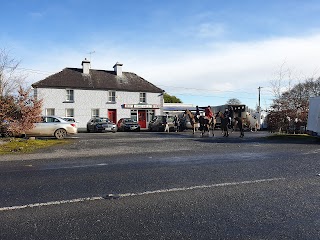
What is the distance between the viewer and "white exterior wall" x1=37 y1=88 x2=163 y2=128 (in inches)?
1458

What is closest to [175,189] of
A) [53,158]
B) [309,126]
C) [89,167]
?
[89,167]

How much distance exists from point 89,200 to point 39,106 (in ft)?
38.8

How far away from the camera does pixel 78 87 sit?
3828cm

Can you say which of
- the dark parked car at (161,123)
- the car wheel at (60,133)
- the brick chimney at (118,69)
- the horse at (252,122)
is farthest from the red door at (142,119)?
the car wheel at (60,133)

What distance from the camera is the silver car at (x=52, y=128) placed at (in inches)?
744

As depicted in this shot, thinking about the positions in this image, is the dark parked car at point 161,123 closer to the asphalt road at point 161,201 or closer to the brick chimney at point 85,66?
the brick chimney at point 85,66

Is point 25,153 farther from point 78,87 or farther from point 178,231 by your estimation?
point 78,87

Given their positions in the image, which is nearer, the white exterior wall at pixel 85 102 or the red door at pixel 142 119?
the white exterior wall at pixel 85 102

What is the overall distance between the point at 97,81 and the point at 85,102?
349 cm

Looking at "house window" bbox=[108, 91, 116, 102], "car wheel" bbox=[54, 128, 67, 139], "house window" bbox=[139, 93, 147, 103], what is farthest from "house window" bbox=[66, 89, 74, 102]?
"car wheel" bbox=[54, 128, 67, 139]

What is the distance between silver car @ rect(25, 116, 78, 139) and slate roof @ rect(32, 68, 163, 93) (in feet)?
62.1

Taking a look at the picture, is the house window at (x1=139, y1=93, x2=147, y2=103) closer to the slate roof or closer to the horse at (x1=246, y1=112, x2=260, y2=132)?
the slate roof

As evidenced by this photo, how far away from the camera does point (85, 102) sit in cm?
3875

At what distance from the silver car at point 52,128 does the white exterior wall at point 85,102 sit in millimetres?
16990
